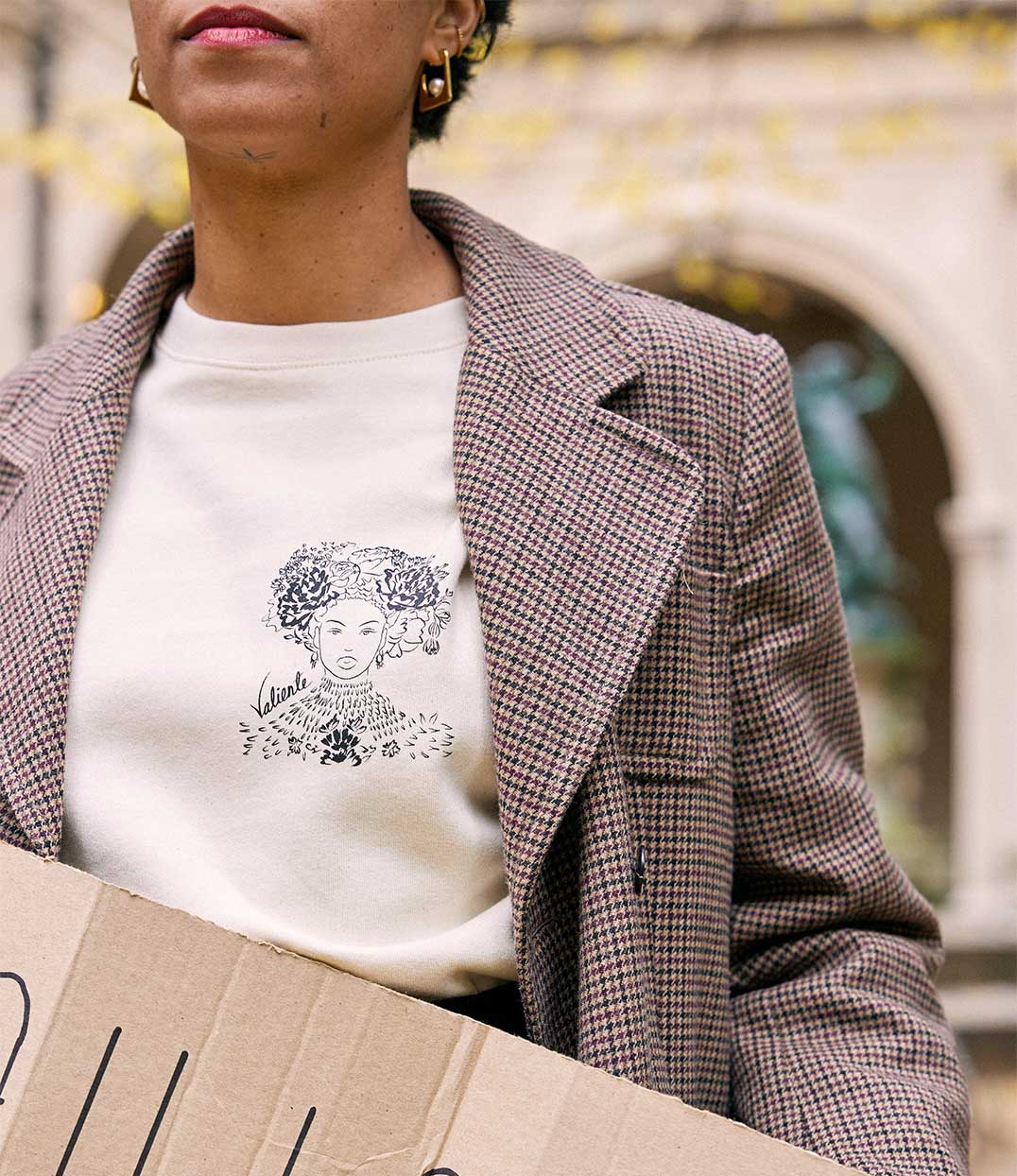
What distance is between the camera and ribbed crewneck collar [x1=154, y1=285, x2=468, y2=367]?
144 cm

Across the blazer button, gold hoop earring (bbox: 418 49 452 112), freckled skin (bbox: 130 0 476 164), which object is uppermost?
gold hoop earring (bbox: 418 49 452 112)

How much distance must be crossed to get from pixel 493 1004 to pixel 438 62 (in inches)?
32.3

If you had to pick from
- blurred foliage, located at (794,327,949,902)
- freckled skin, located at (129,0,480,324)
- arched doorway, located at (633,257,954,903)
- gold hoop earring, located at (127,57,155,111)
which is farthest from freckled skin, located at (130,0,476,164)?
blurred foliage, located at (794,327,949,902)

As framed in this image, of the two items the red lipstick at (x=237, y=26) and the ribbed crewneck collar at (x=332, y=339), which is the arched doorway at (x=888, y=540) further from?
the red lipstick at (x=237, y=26)

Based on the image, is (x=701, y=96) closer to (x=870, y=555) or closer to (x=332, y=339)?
(x=870, y=555)

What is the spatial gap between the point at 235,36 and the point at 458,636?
0.50 meters

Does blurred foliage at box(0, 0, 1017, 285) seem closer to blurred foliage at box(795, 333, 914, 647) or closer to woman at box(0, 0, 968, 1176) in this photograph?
blurred foliage at box(795, 333, 914, 647)

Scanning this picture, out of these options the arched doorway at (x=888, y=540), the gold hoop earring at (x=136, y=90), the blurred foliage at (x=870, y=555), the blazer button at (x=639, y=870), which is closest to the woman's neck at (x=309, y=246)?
the gold hoop earring at (x=136, y=90)

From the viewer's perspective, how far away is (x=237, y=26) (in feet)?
4.19

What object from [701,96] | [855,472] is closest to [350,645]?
[701,96]

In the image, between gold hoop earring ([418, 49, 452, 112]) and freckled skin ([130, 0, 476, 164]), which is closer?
freckled skin ([130, 0, 476, 164])

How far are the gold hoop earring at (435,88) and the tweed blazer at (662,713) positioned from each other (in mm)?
166

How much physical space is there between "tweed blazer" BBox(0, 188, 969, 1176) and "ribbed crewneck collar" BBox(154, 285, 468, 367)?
4 centimetres

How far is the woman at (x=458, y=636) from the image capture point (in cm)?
128
